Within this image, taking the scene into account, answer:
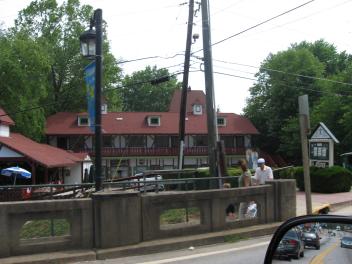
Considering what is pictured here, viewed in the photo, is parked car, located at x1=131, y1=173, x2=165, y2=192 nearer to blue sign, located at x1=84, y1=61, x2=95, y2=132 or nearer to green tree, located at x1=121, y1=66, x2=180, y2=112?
blue sign, located at x1=84, y1=61, x2=95, y2=132

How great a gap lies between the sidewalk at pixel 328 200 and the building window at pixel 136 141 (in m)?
40.5

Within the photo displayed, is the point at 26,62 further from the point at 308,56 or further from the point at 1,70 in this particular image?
the point at 308,56

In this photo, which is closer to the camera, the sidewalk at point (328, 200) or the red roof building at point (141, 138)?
the sidewalk at point (328, 200)

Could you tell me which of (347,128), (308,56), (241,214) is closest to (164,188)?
(241,214)

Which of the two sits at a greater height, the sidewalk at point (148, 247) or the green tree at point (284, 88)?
the green tree at point (284, 88)

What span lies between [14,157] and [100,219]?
28.0 metres

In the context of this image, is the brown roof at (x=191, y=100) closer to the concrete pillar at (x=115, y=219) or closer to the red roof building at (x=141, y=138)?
the red roof building at (x=141, y=138)

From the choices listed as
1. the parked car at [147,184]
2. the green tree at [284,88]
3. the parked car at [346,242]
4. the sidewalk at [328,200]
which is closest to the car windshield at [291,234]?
the parked car at [346,242]

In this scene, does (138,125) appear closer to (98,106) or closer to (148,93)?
(148,93)

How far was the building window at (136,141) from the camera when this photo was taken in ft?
200

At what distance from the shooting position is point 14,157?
35.8m

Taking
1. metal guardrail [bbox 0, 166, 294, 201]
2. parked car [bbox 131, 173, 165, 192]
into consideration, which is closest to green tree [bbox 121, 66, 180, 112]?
metal guardrail [bbox 0, 166, 294, 201]

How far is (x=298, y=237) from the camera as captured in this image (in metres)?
2.81

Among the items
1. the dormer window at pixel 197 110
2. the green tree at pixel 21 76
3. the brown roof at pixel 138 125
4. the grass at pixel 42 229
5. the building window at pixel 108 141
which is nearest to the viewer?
the grass at pixel 42 229
